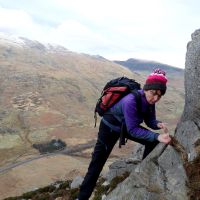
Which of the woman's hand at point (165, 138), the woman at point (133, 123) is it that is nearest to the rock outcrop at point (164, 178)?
the woman at point (133, 123)

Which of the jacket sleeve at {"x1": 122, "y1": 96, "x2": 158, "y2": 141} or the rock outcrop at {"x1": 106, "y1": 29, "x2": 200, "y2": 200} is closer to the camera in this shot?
the rock outcrop at {"x1": 106, "y1": 29, "x2": 200, "y2": 200}

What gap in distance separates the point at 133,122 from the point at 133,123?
0.10 ft

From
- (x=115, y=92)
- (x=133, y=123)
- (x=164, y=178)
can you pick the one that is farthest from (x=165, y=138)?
(x=115, y=92)

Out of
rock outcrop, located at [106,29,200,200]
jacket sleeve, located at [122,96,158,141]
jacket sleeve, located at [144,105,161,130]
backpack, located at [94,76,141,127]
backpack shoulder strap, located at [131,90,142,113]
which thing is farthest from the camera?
jacket sleeve, located at [144,105,161,130]

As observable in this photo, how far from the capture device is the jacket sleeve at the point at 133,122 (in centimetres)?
1128

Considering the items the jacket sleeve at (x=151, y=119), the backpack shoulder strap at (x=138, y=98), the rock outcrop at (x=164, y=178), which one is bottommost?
the rock outcrop at (x=164, y=178)

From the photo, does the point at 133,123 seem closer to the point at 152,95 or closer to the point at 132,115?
the point at 132,115

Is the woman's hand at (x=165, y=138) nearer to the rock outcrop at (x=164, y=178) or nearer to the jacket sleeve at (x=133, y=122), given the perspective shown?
the jacket sleeve at (x=133, y=122)

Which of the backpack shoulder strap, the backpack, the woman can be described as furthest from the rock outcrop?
the backpack

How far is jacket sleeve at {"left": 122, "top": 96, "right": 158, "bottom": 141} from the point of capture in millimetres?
11281

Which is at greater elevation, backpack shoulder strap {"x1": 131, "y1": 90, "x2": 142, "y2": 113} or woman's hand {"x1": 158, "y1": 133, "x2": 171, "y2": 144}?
backpack shoulder strap {"x1": 131, "y1": 90, "x2": 142, "y2": 113}

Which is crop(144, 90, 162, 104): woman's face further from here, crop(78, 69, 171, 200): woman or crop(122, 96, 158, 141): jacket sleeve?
crop(122, 96, 158, 141): jacket sleeve

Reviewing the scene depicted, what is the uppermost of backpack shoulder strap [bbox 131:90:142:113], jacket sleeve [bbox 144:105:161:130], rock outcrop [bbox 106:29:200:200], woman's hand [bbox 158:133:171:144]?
backpack shoulder strap [bbox 131:90:142:113]

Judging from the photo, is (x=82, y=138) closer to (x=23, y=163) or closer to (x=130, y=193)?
(x=23, y=163)
